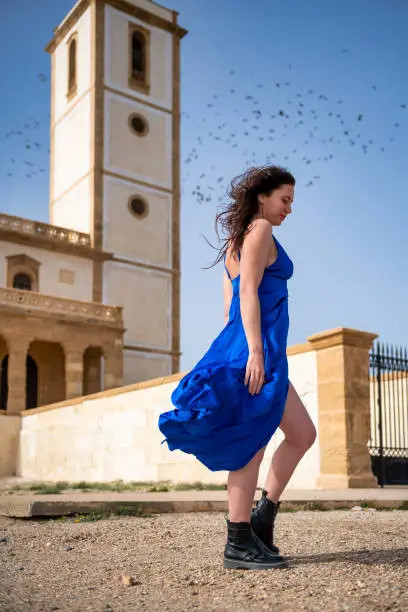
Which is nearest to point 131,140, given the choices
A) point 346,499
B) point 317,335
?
point 317,335

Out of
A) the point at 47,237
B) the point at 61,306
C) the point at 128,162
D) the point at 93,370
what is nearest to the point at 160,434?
the point at 61,306

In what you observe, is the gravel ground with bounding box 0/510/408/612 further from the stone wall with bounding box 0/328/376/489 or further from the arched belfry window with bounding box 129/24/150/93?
the arched belfry window with bounding box 129/24/150/93

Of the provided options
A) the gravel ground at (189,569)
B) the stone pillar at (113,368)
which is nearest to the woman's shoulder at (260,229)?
the gravel ground at (189,569)

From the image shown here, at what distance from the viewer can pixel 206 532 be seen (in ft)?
14.3

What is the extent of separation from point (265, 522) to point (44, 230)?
26.6 metres

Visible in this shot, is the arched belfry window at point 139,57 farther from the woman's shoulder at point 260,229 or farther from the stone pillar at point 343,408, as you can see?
the woman's shoulder at point 260,229

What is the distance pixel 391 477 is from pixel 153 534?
8.07 metres

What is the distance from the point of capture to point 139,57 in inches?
1320

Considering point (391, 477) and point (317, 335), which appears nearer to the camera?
point (317, 335)

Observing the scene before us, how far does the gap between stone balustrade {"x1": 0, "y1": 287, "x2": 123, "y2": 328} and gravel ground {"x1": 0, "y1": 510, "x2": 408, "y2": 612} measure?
20.5 meters

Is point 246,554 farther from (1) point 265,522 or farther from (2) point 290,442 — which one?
(2) point 290,442

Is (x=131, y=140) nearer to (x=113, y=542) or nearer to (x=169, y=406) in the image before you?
(x=169, y=406)

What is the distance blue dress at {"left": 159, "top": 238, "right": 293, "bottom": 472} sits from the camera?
2.98 meters

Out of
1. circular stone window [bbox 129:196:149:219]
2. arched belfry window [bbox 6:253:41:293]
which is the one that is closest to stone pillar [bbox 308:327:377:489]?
arched belfry window [bbox 6:253:41:293]
